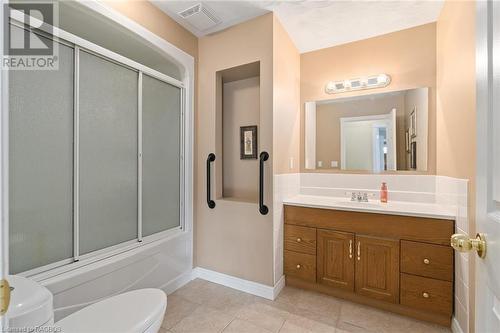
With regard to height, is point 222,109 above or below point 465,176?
above

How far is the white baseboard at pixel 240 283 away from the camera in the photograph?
209 centimetres

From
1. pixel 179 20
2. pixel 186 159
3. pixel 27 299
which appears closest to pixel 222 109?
pixel 186 159

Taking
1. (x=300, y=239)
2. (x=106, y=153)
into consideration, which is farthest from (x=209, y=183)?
(x=300, y=239)

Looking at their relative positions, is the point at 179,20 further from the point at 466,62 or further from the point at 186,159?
the point at 466,62

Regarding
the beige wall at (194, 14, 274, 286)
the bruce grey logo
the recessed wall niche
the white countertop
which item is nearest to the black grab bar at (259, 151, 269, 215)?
the beige wall at (194, 14, 274, 286)

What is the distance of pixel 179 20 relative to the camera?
2189mm

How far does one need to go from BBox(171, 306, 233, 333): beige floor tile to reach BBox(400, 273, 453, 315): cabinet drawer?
141 cm

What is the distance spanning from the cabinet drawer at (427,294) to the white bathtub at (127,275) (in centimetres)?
197

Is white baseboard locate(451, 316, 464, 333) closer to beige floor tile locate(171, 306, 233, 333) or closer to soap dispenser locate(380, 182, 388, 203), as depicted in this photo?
soap dispenser locate(380, 182, 388, 203)

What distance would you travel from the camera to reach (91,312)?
117cm

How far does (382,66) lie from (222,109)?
70.2 inches

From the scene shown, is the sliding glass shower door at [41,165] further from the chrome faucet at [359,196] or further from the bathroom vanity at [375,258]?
the chrome faucet at [359,196]

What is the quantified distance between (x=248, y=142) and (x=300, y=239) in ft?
3.83

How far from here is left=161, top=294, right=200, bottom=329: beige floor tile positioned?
1.76 meters
